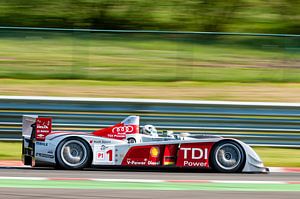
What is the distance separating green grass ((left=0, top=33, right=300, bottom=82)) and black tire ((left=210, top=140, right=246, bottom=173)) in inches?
228

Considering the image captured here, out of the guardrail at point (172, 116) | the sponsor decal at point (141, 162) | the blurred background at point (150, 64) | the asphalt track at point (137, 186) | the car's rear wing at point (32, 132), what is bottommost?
the asphalt track at point (137, 186)

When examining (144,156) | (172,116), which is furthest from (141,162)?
(172,116)

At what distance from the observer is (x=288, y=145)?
45.0ft

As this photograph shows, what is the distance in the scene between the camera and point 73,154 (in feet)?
36.5

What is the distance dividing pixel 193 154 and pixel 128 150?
93 centimetres

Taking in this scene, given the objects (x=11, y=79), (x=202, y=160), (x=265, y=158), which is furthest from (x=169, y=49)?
(x=202, y=160)

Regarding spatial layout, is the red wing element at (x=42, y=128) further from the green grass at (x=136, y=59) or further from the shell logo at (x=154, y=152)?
the green grass at (x=136, y=59)

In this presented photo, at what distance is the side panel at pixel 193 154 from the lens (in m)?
11.1

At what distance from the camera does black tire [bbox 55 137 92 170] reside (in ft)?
36.3

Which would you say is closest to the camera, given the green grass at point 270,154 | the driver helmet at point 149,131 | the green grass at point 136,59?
the driver helmet at point 149,131

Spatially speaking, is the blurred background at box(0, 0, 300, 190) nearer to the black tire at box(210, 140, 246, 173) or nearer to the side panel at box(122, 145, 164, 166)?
the black tire at box(210, 140, 246, 173)

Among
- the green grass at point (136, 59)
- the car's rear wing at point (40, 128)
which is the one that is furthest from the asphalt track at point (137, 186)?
the green grass at point (136, 59)

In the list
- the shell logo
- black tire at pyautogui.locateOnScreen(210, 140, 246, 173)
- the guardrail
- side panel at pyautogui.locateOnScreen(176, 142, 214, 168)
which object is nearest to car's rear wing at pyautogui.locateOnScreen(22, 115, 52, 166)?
the shell logo

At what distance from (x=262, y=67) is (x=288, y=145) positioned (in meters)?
3.78
